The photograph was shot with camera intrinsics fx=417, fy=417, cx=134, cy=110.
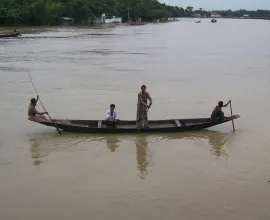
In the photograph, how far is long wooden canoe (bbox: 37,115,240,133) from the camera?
1077cm

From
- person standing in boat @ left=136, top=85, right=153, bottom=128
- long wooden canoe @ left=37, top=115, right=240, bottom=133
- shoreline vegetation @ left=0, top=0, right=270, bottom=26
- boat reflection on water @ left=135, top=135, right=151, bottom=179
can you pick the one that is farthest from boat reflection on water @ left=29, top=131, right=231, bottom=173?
shoreline vegetation @ left=0, top=0, right=270, bottom=26

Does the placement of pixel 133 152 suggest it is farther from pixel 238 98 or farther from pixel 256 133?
pixel 238 98

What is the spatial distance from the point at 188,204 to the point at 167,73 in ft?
54.9

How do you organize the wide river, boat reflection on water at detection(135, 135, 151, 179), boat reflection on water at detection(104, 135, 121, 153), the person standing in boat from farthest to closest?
the person standing in boat < boat reflection on water at detection(104, 135, 121, 153) < boat reflection on water at detection(135, 135, 151, 179) < the wide river

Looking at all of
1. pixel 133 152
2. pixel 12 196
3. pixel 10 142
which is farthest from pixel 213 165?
pixel 10 142

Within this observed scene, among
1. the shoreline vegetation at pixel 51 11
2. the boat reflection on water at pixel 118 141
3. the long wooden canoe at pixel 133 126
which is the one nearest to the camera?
the boat reflection on water at pixel 118 141

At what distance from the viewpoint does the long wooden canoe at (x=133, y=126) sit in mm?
10766

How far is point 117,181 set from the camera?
821 centimetres

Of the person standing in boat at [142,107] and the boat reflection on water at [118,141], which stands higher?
the person standing in boat at [142,107]

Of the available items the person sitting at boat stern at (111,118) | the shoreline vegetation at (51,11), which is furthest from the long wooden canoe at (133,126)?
the shoreline vegetation at (51,11)

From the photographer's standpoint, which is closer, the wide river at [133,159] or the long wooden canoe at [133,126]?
the wide river at [133,159]

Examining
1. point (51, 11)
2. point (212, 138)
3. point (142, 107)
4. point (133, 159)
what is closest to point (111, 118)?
point (142, 107)

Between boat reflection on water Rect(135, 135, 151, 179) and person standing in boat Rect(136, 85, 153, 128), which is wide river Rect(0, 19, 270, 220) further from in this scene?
person standing in boat Rect(136, 85, 153, 128)

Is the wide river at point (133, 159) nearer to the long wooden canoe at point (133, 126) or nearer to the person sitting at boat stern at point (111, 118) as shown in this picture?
the long wooden canoe at point (133, 126)
